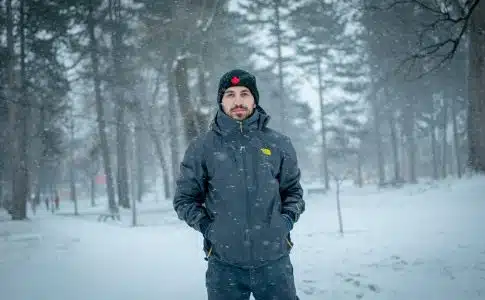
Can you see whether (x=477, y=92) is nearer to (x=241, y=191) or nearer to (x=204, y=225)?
(x=241, y=191)

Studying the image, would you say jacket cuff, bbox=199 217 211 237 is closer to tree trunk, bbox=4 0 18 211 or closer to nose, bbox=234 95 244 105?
nose, bbox=234 95 244 105

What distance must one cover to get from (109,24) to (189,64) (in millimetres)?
12309

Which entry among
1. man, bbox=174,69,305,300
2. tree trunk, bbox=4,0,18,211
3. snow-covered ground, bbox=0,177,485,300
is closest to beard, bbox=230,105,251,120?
man, bbox=174,69,305,300

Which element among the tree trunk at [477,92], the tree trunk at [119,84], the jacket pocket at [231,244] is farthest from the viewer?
the tree trunk at [119,84]

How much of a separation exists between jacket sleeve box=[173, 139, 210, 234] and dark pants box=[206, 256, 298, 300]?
369mm

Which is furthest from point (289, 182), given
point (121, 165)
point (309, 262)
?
point (121, 165)

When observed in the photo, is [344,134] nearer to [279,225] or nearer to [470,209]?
[470,209]

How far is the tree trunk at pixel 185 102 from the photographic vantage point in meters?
10.2

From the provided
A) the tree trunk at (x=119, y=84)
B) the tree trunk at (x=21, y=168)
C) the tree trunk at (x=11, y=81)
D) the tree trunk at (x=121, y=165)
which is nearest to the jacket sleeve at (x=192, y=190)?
the tree trunk at (x=119, y=84)

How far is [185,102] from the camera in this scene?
10570 mm

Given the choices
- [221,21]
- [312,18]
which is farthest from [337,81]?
[221,21]

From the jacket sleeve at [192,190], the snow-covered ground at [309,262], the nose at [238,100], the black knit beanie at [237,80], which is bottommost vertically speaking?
the snow-covered ground at [309,262]

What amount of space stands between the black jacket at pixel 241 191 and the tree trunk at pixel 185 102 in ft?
24.2

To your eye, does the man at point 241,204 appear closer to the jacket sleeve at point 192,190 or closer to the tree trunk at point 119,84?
the jacket sleeve at point 192,190
